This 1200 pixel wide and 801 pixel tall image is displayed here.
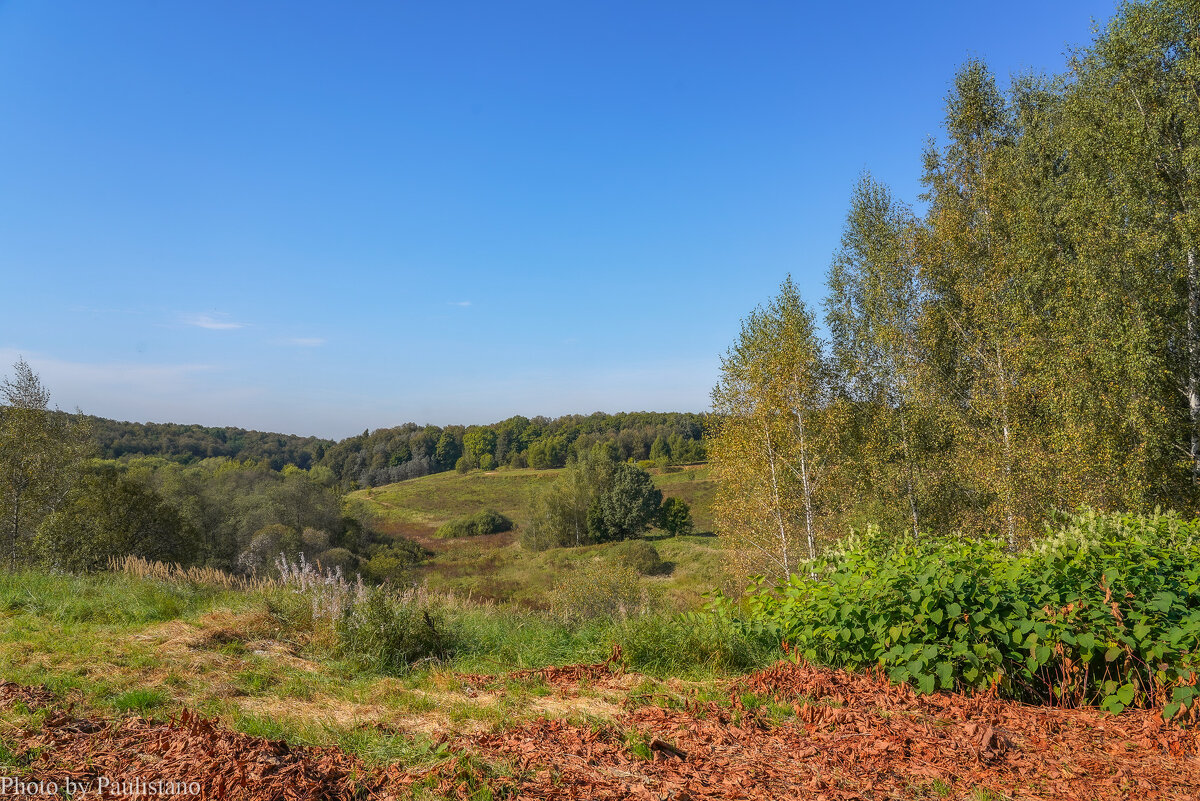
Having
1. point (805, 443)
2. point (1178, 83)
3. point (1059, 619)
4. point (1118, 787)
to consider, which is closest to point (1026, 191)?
point (1178, 83)

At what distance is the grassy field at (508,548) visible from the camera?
3058 centimetres

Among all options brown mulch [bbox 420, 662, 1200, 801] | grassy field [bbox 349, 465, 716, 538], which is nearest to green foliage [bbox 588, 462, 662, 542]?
grassy field [bbox 349, 465, 716, 538]

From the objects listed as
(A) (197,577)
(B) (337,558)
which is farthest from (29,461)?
(B) (337,558)

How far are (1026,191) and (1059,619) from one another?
53.3 ft

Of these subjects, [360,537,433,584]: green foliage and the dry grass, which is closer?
the dry grass

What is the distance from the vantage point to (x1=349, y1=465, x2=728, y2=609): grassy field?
30578mm

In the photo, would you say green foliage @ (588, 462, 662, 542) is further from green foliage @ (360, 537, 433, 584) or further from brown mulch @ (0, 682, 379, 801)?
brown mulch @ (0, 682, 379, 801)

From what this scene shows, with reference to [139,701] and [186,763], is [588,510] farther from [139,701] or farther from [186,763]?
[186,763]

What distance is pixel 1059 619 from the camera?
382 centimetres

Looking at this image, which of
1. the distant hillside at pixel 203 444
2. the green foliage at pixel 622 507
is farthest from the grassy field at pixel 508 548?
the distant hillside at pixel 203 444

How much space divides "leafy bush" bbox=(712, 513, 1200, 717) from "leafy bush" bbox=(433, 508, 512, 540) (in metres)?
54.2

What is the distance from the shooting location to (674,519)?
53.4 meters

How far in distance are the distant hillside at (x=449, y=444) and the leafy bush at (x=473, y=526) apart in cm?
2281

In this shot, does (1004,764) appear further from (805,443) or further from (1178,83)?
(1178,83)
